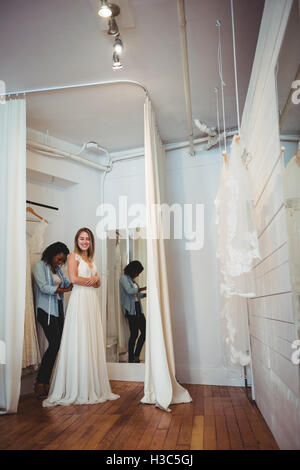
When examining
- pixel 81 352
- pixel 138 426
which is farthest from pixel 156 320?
pixel 138 426

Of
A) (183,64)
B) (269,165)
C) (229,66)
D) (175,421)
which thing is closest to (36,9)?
(183,64)

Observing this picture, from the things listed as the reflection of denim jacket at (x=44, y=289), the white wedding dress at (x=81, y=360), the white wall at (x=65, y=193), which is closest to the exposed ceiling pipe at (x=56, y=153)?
the white wall at (x=65, y=193)

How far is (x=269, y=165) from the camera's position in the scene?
2295 mm

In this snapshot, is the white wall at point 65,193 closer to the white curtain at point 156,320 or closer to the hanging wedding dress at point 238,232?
the white curtain at point 156,320

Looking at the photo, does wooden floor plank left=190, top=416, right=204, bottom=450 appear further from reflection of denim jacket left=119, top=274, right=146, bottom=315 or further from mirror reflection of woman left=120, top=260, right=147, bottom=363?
reflection of denim jacket left=119, top=274, right=146, bottom=315

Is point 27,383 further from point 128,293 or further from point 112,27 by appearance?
point 112,27

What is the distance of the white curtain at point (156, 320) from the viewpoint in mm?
3363

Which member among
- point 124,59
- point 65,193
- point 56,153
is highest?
point 124,59

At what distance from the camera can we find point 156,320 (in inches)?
136

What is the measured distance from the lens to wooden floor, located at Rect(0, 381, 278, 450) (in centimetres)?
241

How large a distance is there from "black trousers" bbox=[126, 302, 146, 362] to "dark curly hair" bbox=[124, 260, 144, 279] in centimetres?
36

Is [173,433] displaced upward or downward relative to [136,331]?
downward

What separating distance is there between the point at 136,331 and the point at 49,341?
1067 millimetres

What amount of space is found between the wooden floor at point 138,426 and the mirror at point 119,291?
997mm
